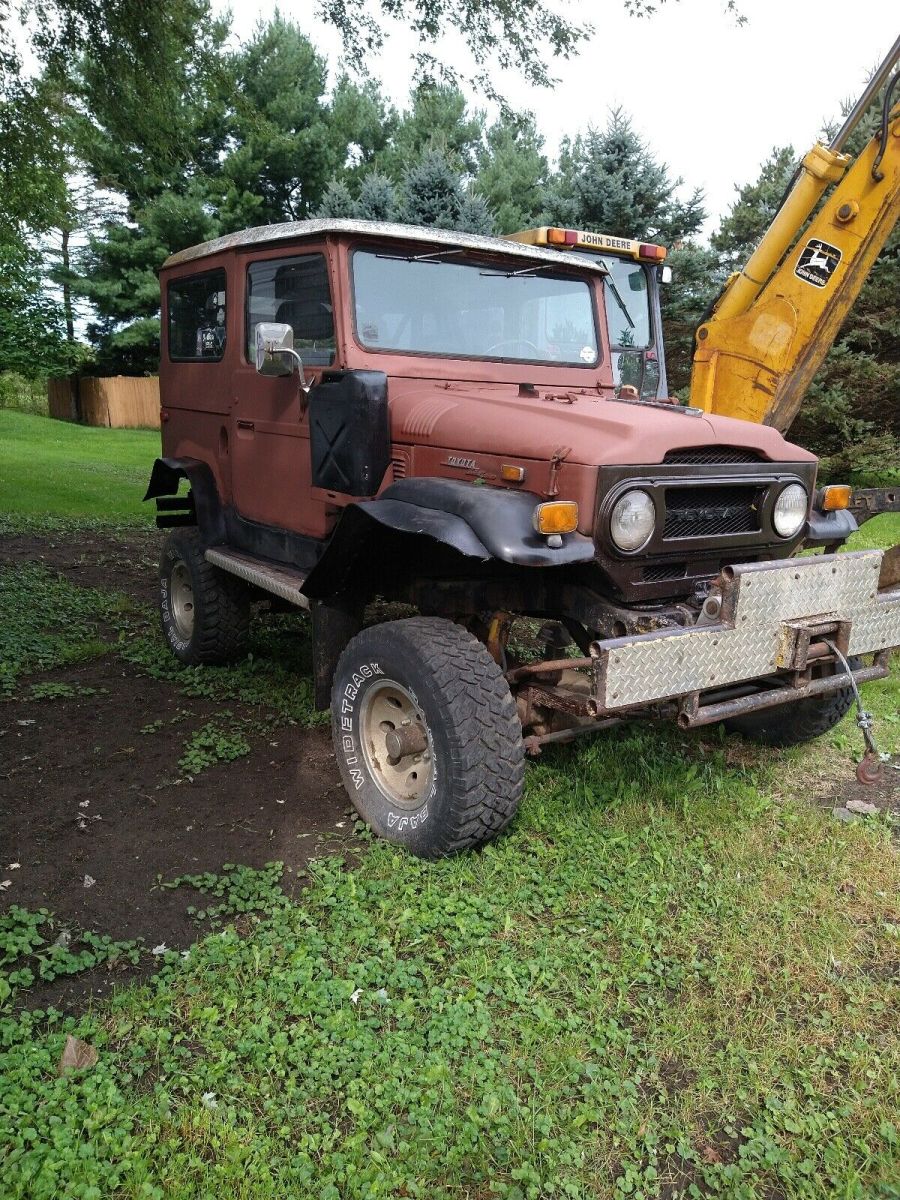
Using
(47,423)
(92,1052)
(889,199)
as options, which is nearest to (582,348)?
(889,199)

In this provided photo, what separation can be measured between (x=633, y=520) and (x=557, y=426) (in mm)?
463

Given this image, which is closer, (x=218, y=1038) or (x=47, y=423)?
(x=218, y=1038)

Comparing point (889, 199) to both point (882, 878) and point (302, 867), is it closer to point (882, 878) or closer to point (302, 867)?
point (882, 878)

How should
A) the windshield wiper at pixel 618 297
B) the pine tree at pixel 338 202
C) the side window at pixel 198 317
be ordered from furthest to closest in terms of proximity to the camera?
the pine tree at pixel 338 202
the windshield wiper at pixel 618 297
the side window at pixel 198 317

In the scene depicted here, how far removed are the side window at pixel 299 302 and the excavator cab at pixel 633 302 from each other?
4403mm

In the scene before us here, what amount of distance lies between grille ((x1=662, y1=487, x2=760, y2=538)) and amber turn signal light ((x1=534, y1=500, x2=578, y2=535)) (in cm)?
45

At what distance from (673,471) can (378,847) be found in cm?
178

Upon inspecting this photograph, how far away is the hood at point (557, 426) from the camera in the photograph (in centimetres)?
345

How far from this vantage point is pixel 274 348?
4.11m

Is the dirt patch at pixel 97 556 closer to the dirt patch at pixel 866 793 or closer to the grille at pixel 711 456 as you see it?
the grille at pixel 711 456

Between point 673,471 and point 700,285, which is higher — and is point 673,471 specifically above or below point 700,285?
below

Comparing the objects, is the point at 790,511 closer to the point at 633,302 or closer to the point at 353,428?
the point at 353,428

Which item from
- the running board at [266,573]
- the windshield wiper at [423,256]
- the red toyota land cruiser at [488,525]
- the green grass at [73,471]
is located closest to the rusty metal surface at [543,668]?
the red toyota land cruiser at [488,525]

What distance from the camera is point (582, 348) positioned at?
197 inches
